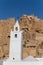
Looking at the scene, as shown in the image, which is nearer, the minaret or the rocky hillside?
the minaret

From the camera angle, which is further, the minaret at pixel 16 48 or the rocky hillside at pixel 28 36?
the rocky hillside at pixel 28 36

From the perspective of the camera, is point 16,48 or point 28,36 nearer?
point 16,48

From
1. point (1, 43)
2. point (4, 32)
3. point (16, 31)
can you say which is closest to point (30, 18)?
point (4, 32)

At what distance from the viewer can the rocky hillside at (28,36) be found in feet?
176

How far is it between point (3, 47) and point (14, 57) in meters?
22.7

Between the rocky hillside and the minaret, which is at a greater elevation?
the rocky hillside

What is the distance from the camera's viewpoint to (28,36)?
5978 centimetres

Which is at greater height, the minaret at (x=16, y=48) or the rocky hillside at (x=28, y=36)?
the rocky hillside at (x=28, y=36)

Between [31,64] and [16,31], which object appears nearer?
[31,64]

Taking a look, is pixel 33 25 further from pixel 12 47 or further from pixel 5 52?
pixel 12 47

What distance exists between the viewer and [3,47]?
187 ft

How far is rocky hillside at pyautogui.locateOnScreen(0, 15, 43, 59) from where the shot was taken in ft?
176

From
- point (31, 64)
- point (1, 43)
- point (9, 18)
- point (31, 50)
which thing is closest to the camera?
point (31, 64)

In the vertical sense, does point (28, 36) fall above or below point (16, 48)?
above
